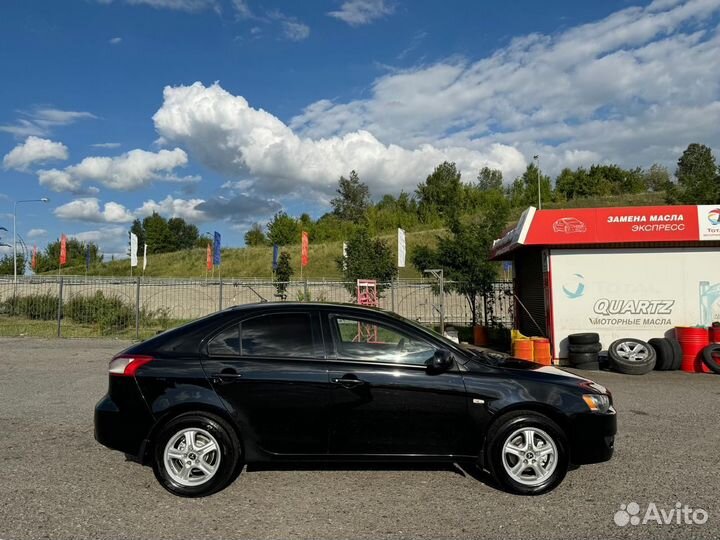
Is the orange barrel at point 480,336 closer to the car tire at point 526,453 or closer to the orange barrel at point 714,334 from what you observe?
the orange barrel at point 714,334

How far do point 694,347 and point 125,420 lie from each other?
37.3 ft

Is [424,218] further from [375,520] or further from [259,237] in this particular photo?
[375,520]

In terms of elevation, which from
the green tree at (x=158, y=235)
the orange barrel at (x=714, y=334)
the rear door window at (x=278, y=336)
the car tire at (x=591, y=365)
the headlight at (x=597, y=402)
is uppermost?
the green tree at (x=158, y=235)

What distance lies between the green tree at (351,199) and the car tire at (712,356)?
261ft

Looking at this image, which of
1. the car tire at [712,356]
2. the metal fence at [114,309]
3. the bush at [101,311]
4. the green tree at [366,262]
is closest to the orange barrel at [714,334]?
the car tire at [712,356]

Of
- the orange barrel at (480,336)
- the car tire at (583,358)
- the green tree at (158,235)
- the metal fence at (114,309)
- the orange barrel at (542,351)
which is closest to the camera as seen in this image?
the car tire at (583,358)

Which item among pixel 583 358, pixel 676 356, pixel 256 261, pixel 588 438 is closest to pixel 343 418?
pixel 588 438

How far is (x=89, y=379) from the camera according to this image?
1033 centimetres

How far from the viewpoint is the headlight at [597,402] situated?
464cm

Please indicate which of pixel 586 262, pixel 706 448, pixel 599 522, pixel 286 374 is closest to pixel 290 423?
pixel 286 374

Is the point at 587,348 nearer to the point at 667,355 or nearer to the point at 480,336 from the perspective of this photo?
the point at 667,355

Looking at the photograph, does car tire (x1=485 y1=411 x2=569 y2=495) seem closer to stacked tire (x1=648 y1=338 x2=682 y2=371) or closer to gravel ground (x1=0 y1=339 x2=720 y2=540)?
gravel ground (x1=0 y1=339 x2=720 y2=540)

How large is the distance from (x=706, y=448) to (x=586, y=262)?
7486mm

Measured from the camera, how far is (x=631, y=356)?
1176 cm
